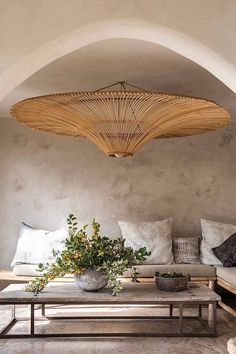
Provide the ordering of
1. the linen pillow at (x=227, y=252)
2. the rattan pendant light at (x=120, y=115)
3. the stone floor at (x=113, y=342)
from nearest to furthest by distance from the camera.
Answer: the rattan pendant light at (x=120, y=115), the stone floor at (x=113, y=342), the linen pillow at (x=227, y=252)

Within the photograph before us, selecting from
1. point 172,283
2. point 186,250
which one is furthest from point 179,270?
point 172,283

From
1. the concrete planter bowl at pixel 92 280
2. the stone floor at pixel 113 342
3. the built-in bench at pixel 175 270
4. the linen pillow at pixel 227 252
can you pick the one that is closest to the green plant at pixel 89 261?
the concrete planter bowl at pixel 92 280

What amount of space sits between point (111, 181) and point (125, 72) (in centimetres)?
256

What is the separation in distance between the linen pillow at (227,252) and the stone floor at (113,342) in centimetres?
97

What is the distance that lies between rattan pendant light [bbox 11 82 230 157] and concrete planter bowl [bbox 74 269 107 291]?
3.87 feet

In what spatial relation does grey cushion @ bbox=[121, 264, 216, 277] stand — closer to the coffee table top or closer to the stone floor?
the stone floor

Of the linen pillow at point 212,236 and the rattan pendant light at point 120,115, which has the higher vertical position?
the rattan pendant light at point 120,115

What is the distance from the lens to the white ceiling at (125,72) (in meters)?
3.84

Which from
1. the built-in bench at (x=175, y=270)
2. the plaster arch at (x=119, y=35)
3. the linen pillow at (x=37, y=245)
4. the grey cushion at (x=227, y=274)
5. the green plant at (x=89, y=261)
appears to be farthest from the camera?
the linen pillow at (x=37, y=245)

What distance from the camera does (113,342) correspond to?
14.2 ft

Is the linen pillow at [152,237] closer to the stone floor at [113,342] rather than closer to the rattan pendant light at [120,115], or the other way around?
the stone floor at [113,342]

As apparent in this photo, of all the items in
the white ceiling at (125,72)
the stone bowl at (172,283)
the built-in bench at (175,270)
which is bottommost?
the built-in bench at (175,270)

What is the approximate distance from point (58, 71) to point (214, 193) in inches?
131

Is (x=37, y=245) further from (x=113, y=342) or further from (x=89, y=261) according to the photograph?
(x=113, y=342)
